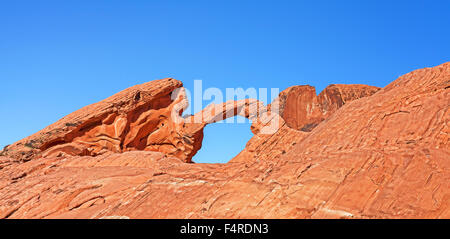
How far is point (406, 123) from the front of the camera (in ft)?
32.4

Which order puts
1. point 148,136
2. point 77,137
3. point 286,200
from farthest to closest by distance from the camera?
point 148,136 < point 77,137 < point 286,200

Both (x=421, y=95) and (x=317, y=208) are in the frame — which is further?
(x=421, y=95)

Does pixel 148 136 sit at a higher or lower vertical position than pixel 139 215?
higher

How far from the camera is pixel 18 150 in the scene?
59.7 feet

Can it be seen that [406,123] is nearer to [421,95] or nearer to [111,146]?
[421,95]
